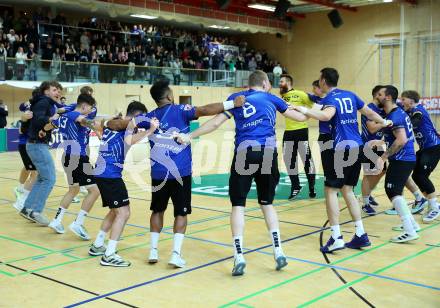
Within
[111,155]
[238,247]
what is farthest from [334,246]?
[111,155]

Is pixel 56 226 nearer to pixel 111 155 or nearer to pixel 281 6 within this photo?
pixel 111 155

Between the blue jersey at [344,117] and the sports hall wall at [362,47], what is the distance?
2289 centimetres

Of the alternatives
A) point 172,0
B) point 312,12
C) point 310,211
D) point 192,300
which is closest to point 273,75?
point 312,12

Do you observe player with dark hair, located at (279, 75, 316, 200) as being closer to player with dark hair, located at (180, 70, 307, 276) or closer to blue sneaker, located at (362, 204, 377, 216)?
blue sneaker, located at (362, 204, 377, 216)

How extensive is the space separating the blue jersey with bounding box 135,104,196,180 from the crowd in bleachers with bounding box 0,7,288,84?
1925 cm

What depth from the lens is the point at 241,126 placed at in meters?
5.64

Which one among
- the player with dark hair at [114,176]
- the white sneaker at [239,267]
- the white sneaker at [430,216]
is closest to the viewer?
the white sneaker at [239,267]

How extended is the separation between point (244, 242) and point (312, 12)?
32938 mm

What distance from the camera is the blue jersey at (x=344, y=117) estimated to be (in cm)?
619

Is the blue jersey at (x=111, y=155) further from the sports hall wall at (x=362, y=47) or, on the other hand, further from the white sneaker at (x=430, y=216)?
the sports hall wall at (x=362, y=47)

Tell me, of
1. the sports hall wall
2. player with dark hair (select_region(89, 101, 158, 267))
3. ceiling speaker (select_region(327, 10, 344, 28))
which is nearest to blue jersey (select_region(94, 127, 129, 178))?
player with dark hair (select_region(89, 101, 158, 267))

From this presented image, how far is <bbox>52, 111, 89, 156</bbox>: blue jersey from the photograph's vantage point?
287 inches

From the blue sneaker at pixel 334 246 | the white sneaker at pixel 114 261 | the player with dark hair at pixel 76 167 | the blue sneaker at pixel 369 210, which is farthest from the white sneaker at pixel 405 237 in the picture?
the player with dark hair at pixel 76 167

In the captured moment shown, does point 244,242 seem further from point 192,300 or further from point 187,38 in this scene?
point 187,38
